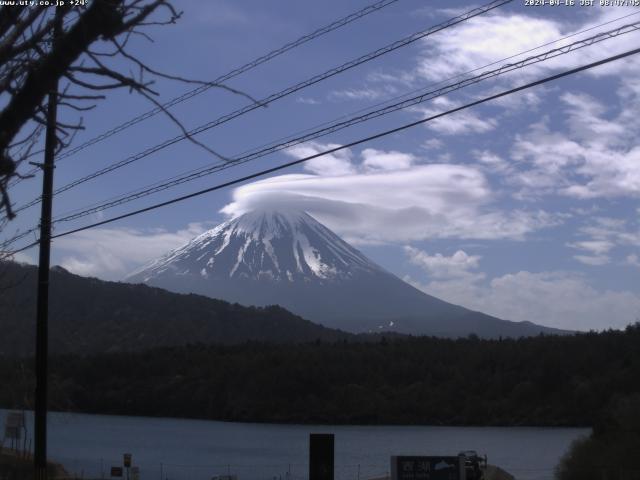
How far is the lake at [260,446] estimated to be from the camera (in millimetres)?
53250

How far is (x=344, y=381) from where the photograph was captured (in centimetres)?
10044

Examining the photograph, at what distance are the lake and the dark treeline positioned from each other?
3.21 m

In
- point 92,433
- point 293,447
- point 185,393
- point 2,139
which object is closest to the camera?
point 2,139

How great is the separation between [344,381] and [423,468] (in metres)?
82.7

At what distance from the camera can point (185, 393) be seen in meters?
104

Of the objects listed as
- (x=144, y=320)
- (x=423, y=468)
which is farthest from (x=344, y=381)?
(x=423, y=468)

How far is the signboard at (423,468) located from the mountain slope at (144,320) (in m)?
106

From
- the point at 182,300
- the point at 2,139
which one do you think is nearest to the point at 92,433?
the point at 182,300

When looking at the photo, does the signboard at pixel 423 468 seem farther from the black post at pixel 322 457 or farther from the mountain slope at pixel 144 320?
the mountain slope at pixel 144 320

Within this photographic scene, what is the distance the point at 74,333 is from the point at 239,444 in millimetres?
59510

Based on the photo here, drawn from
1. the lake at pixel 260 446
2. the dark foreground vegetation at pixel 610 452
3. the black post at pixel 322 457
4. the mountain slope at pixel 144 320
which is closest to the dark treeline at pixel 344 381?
the lake at pixel 260 446

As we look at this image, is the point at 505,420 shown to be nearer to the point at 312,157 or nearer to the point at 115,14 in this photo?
the point at 312,157

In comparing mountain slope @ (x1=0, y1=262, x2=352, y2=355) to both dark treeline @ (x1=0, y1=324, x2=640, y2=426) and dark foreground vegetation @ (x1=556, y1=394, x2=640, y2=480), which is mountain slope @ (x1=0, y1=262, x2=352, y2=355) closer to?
dark treeline @ (x1=0, y1=324, x2=640, y2=426)

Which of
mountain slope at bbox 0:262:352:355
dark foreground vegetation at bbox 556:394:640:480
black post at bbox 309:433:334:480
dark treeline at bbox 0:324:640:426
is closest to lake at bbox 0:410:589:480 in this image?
dark treeline at bbox 0:324:640:426
